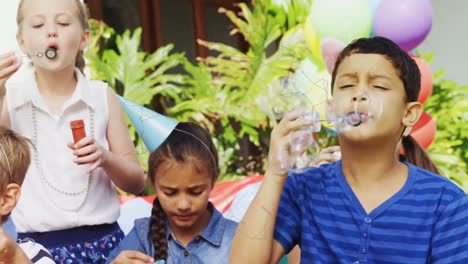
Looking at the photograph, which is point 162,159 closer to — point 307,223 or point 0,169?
point 0,169

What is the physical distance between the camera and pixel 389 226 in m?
1.87

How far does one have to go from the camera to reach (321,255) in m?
1.92

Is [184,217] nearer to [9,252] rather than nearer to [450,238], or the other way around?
[9,252]

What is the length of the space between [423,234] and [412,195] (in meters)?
0.09

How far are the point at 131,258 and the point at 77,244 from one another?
28cm

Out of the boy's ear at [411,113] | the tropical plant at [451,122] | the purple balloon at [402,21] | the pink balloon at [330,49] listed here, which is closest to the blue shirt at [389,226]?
the boy's ear at [411,113]

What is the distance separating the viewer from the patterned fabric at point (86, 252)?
2402 mm

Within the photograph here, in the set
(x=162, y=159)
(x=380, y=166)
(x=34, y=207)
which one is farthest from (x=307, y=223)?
(x=34, y=207)

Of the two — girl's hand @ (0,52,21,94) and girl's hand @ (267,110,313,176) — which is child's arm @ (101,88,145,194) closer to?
girl's hand @ (0,52,21,94)

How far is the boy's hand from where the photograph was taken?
206 centimetres

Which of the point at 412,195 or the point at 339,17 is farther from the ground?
the point at 339,17

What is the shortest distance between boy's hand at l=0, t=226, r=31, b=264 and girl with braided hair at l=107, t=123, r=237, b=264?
33cm

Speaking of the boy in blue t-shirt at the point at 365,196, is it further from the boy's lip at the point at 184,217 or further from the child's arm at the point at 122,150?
the child's arm at the point at 122,150

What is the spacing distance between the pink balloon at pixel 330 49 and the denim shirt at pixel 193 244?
153 cm
